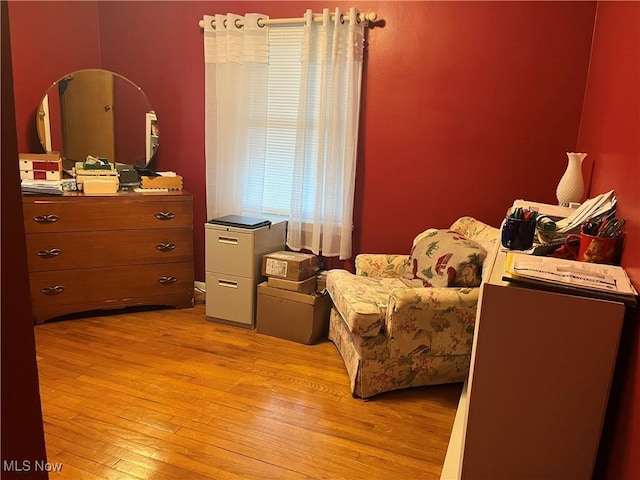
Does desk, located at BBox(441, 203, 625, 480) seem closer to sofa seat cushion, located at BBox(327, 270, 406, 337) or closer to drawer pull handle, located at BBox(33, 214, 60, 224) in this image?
sofa seat cushion, located at BBox(327, 270, 406, 337)

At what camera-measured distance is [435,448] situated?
216 centimetres

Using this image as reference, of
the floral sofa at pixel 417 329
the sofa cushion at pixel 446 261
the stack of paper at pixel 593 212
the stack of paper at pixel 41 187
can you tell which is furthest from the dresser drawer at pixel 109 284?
the stack of paper at pixel 593 212

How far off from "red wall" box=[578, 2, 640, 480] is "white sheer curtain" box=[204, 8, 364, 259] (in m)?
1.32

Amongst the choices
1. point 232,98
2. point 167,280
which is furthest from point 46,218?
point 232,98

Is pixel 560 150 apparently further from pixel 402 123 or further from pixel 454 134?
pixel 402 123

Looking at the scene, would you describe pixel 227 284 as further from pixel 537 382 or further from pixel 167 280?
pixel 537 382

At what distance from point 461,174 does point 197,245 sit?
2023mm

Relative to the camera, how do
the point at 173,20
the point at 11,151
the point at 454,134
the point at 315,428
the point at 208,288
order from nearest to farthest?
the point at 11,151
the point at 315,428
the point at 454,134
the point at 208,288
the point at 173,20

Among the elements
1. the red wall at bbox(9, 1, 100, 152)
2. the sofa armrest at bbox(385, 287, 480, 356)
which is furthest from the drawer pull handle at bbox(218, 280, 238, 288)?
the red wall at bbox(9, 1, 100, 152)

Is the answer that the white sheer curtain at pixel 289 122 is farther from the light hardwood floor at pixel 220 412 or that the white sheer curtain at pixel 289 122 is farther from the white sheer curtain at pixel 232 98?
the light hardwood floor at pixel 220 412

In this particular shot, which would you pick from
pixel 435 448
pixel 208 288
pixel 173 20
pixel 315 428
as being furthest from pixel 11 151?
pixel 173 20

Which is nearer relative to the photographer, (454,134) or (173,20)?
(454,134)

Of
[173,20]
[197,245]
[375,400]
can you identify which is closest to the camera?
[375,400]

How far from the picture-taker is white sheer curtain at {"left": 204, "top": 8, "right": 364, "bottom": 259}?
324 cm
